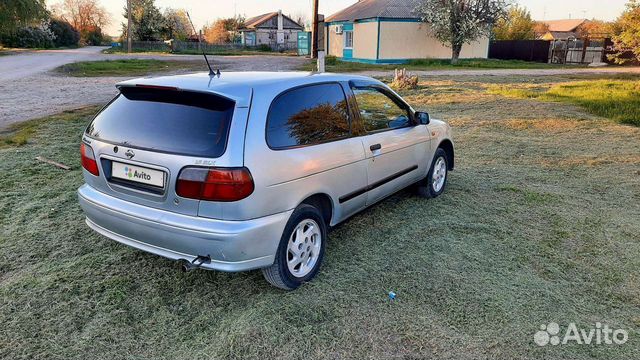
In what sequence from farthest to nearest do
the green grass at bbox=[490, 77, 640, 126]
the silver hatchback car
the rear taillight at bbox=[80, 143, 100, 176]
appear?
1. the green grass at bbox=[490, 77, 640, 126]
2. the rear taillight at bbox=[80, 143, 100, 176]
3. the silver hatchback car

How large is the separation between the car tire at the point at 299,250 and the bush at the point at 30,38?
52.0m

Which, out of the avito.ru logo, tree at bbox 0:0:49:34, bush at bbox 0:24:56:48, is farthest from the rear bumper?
bush at bbox 0:24:56:48

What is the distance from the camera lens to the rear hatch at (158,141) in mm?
2938

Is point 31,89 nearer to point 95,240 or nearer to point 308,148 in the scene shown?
point 95,240

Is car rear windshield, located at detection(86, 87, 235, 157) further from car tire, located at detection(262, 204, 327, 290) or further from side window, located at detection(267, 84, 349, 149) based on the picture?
car tire, located at detection(262, 204, 327, 290)

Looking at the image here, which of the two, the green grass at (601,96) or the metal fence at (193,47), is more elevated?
the metal fence at (193,47)

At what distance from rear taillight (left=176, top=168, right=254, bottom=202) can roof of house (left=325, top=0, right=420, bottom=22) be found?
101ft

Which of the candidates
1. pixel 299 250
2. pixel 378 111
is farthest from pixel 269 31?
pixel 299 250

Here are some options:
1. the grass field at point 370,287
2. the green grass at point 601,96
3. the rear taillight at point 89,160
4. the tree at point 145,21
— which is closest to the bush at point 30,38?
the tree at point 145,21

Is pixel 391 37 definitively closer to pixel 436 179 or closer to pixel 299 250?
pixel 436 179

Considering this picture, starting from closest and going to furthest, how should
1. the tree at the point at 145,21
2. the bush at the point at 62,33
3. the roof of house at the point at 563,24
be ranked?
the bush at the point at 62,33 < the tree at the point at 145,21 < the roof of house at the point at 563,24

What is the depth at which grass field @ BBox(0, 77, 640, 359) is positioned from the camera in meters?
2.79

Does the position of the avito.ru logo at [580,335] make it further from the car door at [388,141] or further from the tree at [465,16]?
the tree at [465,16]

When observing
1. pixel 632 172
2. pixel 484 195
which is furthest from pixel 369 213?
pixel 632 172
